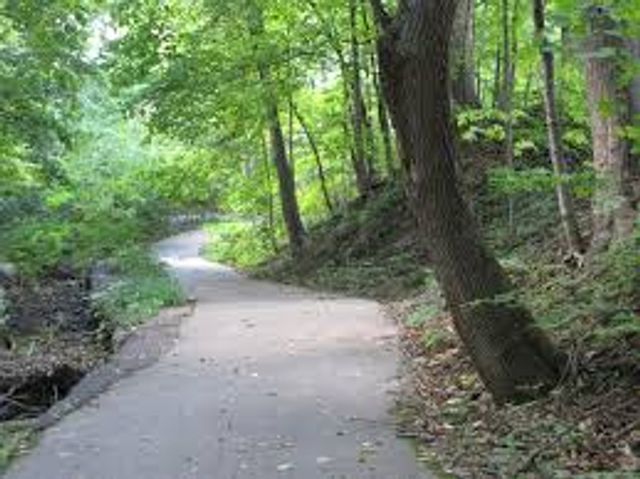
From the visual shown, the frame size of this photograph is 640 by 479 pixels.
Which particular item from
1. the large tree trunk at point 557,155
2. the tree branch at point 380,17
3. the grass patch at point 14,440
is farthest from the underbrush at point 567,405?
the grass patch at point 14,440

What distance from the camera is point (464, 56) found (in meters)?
18.8

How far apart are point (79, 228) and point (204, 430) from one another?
1219 centimetres

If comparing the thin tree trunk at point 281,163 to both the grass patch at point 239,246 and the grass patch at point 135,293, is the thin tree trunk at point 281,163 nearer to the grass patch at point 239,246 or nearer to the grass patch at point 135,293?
the grass patch at point 239,246

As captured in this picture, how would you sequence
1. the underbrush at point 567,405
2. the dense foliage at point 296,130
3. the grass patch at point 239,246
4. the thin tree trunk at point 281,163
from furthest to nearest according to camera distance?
1. the grass patch at point 239,246
2. the thin tree trunk at point 281,163
3. the dense foliage at point 296,130
4. the underbrush at point 567,405

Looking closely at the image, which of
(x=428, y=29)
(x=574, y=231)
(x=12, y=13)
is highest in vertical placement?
(x=12, y=13)

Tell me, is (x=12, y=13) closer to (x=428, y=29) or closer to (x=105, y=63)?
(x=105, y=63)

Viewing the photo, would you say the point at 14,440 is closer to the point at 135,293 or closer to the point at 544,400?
the point at 544,400

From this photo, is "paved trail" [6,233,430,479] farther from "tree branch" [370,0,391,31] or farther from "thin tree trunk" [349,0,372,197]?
"thin tree trunk" [349,0,372,197]

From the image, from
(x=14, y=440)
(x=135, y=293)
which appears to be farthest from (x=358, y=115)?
(x=14, y=440)

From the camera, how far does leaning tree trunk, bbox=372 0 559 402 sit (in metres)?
6.86

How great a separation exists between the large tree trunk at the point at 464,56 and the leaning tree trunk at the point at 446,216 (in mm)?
11278

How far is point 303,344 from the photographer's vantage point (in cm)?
1175

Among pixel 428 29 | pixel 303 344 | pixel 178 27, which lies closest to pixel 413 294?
pixel 303 344

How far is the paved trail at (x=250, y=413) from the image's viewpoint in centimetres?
686
